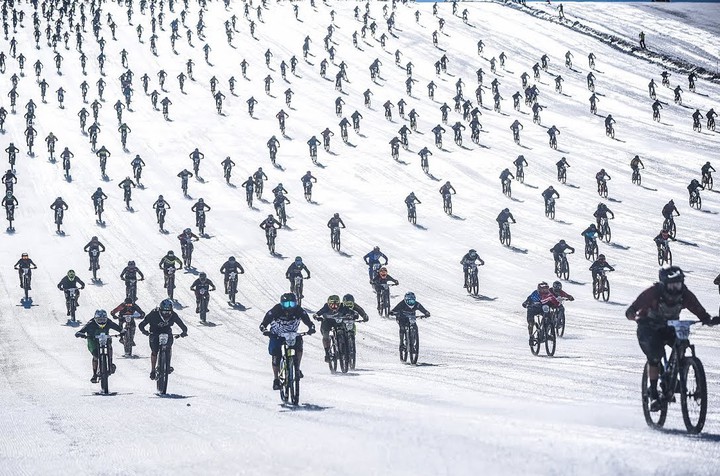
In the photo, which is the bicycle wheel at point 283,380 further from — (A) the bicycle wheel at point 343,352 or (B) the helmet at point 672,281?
(B) the helmet at point 672,281

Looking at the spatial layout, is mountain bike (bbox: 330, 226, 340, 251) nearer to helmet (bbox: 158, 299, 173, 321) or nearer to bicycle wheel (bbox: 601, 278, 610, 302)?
bicycle wheel (bbox: 601, 278, 610, 302)

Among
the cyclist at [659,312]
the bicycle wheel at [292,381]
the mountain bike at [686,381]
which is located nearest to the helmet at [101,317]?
the bicycle wheel at [292,381]

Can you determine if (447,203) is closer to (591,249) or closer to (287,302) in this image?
(591,249)

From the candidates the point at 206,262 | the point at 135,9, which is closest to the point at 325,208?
the point at 206,262

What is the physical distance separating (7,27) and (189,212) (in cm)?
4277

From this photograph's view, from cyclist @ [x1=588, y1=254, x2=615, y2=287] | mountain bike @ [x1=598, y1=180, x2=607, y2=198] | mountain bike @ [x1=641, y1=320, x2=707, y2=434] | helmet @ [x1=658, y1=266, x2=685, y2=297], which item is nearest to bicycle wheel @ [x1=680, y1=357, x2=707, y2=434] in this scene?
mountain bike @ [x1=641, y1=320, x2=707, y2=434]

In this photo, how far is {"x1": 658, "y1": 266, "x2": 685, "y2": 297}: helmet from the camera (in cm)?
801

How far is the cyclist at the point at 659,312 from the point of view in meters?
8.07

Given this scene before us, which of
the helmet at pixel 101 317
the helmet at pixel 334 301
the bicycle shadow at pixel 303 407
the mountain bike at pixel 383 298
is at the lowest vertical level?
the mountain bike at pixel 383 298

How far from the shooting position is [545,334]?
17328 millimetres

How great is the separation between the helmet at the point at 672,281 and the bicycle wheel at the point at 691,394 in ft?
1.95

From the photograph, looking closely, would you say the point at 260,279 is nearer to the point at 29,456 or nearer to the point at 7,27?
the point at 29,456

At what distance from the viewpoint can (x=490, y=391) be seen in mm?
12438

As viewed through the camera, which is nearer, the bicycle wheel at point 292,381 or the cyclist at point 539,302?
the bicycle wheel at point 292,381
